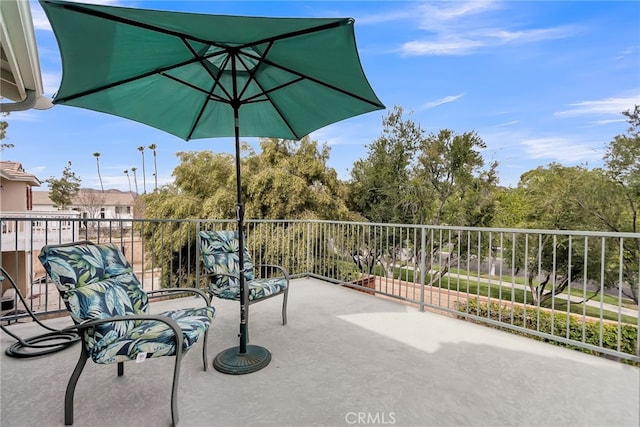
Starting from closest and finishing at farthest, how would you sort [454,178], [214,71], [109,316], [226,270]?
[109,316] < [214,71] < [226,270] < [454,178]

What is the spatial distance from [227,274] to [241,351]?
0.77m

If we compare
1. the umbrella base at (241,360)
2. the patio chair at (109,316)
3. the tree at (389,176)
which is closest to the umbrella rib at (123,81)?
the patio chair at (109,316)

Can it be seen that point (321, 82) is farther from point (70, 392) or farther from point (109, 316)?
point (70, 392)

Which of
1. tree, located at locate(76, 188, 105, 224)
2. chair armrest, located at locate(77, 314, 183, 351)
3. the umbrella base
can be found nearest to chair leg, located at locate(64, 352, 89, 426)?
chair armrest, located at locate(77, 314, 183, 351)

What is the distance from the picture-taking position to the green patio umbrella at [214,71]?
1686 millimetres

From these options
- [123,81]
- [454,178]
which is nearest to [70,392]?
[123,81]

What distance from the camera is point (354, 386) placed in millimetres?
2172

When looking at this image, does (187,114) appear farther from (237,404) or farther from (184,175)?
(184,175)

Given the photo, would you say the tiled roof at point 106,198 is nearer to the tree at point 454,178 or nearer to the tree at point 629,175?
the tree at point 454,178

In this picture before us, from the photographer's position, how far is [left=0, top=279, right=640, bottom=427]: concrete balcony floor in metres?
1.85

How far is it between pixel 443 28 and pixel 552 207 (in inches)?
307

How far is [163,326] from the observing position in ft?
6.48

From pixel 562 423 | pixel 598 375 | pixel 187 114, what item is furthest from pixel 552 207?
pixel 187 114

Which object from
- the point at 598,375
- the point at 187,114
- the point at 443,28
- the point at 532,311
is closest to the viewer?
the point at 598,375
